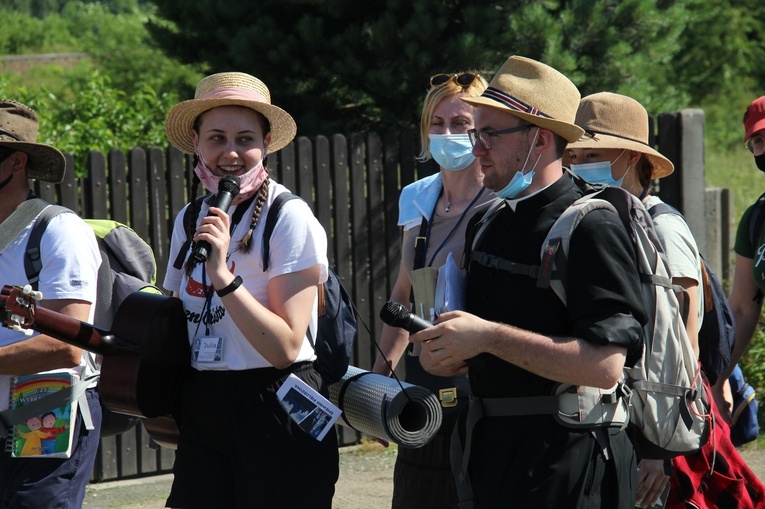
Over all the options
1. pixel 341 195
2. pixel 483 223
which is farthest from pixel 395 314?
pixel 341 195

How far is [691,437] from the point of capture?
3191 mm

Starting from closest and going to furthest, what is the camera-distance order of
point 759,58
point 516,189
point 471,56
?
point 516,189, point 471,56, point 759,58

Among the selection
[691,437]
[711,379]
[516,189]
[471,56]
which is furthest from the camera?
[471,56]

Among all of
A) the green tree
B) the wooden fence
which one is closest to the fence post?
the wooden fence

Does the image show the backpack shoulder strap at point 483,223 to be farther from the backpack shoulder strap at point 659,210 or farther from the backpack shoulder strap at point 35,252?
the backpack shoulder strap at point 35,252

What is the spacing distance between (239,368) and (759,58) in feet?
61.6

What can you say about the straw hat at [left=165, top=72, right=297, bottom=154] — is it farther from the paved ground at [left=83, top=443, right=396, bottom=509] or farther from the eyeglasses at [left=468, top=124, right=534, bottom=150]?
the paved ground at [left=83, top=443, right=396, bottom=509]

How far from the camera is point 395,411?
3.23 metres

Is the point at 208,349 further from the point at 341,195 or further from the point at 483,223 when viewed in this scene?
the point at 341,195

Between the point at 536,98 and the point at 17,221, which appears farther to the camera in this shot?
the point at 17,221

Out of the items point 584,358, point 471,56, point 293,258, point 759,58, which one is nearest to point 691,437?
point 584,358

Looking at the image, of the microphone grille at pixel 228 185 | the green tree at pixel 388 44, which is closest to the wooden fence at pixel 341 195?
the green tree at pixel 388 44

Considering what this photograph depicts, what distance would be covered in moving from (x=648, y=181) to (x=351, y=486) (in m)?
3.35

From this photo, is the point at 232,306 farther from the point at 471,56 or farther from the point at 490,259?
the point at 471,56
